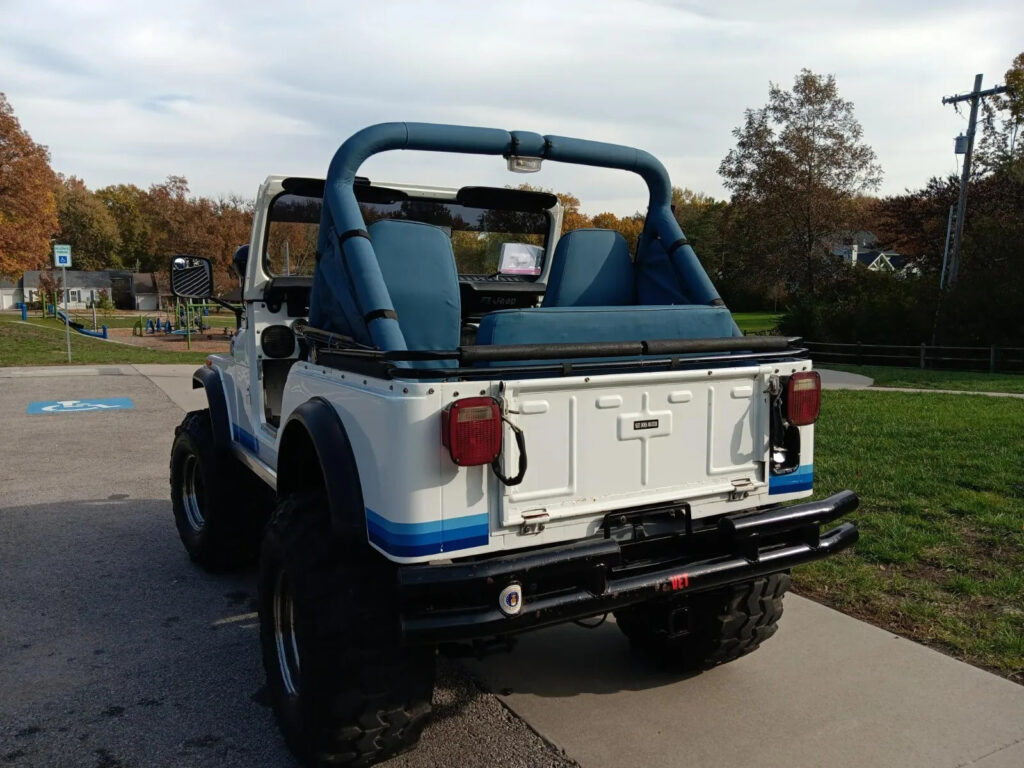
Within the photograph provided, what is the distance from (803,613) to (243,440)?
318cm

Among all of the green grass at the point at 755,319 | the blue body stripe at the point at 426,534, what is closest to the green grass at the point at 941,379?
the blue body stripe at the point at 426,534

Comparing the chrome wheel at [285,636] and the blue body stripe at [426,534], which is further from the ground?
the blue body stripe at [426,534]

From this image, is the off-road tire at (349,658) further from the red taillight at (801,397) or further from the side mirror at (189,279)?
the side mirror at (189,279)

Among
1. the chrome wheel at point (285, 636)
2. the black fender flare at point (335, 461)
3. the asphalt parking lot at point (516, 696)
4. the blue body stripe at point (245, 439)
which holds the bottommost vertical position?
the asphalt parking lot at point (516, 696)

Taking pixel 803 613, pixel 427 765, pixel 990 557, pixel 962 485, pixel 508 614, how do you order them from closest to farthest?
pixel 508 614
pixel 427 765
pixel 803 613
pixel 990 557
pixel 962 485

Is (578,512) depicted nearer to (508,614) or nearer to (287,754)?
(508,614)

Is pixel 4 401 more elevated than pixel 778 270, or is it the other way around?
pixel 778 270

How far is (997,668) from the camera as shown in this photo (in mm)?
3576

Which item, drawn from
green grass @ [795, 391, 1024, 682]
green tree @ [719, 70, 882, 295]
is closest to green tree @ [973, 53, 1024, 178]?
green tree @ [719, 70, 882, 295]

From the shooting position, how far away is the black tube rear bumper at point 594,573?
7.85 feet

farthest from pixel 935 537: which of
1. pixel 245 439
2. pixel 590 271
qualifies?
pixel 245 439

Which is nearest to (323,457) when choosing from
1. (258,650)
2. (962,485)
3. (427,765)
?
(427,765)

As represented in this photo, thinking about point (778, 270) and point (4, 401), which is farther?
point (778, 270)

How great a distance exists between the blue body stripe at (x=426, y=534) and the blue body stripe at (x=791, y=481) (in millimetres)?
1272
